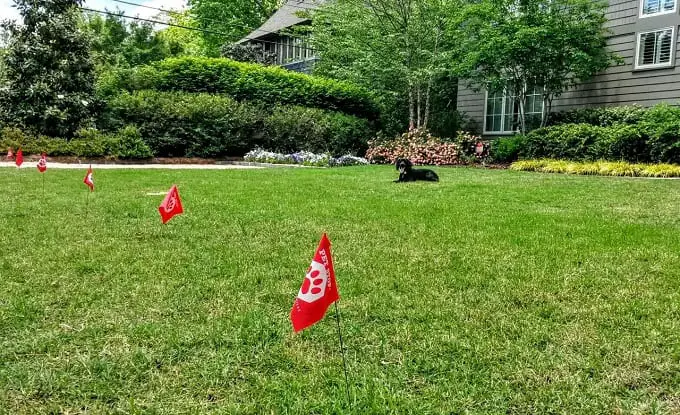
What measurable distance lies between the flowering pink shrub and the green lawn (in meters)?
9.60

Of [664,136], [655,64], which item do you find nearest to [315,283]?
[664,136]

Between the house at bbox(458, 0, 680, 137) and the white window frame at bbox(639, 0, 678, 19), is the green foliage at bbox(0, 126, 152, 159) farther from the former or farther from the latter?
the white window frame at bbox(639, 0, 678, 19)

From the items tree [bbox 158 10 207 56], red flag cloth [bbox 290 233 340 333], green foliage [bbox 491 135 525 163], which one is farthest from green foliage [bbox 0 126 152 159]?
tree [bbox 158 10 207 56]

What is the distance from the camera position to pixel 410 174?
9.03 metres

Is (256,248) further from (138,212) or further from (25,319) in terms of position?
(138,212)

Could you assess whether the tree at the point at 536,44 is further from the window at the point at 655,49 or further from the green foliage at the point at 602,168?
the green foliage at the point at 602,168

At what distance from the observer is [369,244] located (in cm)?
401

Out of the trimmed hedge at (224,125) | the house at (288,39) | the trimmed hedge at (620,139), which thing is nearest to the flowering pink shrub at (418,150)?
the trimmed hedge at (224,125)

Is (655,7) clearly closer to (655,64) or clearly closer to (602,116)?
(655,64)

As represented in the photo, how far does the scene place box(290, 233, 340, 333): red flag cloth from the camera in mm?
1604

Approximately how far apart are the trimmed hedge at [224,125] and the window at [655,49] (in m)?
8.16

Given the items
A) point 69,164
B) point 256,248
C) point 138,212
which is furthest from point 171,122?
point 256,248

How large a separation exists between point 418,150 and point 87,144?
30.3 feet

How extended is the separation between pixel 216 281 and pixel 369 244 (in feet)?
4.68
